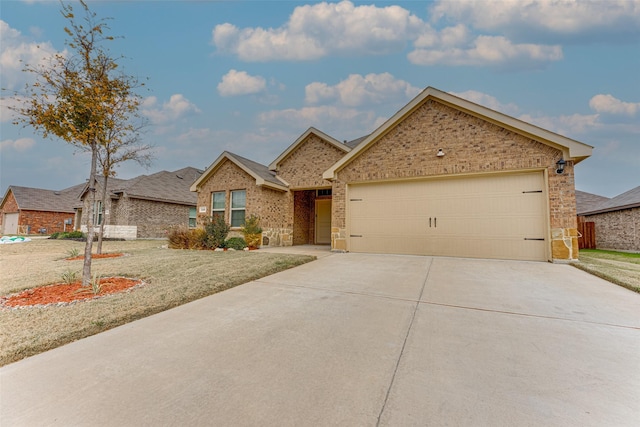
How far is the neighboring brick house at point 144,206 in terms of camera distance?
56.6 feet

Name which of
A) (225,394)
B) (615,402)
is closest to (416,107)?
(615,402)

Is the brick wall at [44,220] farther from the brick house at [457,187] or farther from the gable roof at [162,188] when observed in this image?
the brick house at [457,187]

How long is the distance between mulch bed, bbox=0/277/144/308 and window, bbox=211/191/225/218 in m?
8.22

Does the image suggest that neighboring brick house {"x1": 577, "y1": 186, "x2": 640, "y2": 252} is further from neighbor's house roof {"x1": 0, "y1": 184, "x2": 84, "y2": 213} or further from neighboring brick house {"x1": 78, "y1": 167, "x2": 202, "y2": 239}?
neighbor's house roof {"x1": 0, "y1": 184, "x2": 84, "y2": 213}

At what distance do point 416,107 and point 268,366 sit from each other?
911cm

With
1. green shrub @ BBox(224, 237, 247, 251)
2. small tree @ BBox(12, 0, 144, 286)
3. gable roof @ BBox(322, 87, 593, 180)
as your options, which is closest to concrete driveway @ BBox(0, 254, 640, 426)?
small tree @ BBox(12, 0, 144, 286)

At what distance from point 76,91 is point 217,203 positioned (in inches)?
362

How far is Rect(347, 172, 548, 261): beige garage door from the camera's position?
7.51m

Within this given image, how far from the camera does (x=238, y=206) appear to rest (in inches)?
502

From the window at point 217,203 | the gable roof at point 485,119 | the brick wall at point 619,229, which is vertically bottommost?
the brick wall at point 619,229

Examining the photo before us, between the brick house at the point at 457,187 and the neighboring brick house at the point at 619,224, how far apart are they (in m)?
8.22

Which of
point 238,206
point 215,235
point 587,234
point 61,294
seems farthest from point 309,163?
point 587,234

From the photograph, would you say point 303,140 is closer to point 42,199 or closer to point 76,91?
point 76,91

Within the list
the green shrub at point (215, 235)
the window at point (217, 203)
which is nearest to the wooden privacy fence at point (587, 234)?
the green shrub at point (215, 235)
